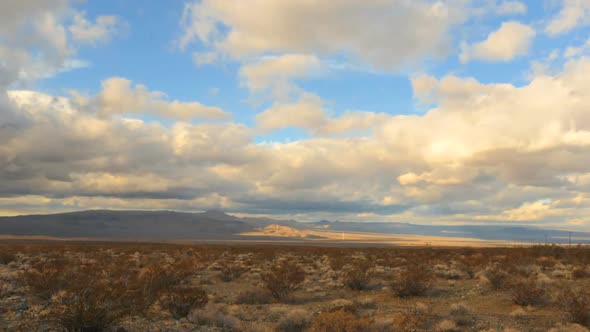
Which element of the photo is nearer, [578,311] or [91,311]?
[91,311]

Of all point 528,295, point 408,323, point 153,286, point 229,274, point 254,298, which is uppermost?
point 153,286

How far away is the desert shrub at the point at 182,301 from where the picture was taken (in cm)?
1337

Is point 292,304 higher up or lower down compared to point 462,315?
lower down

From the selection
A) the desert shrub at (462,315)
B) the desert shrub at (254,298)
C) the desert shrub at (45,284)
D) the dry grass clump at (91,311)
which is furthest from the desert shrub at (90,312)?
the desert shrub at (462,315)

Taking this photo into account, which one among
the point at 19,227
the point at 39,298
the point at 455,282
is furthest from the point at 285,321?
the point at 19,227

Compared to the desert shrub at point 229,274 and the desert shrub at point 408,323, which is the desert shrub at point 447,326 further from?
the desert shrub at point 229,274

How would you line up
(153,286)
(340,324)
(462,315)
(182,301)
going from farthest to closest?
(153,286) → (462,315) → (182,301) → (340,324)

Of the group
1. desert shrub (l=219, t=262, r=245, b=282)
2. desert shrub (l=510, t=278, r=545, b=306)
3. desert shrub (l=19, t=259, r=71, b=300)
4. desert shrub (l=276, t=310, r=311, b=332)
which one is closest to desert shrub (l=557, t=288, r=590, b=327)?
desert shrub (l=510, t=278, r=545, b=306)

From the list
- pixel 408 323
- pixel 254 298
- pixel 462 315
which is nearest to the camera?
pixel 408 323

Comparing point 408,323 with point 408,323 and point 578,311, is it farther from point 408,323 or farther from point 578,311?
point 578,311

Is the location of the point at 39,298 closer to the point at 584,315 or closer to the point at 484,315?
the point at 484,315

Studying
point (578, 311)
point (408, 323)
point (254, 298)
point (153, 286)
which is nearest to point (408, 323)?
point (408, 323)

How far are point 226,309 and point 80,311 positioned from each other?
5803 mm

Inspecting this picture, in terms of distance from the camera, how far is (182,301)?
13.5m
